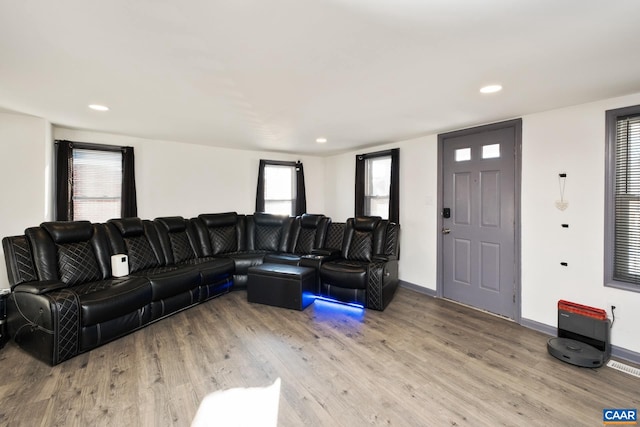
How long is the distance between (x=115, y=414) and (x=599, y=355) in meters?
3.66

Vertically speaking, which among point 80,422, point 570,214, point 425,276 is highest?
point 570,214

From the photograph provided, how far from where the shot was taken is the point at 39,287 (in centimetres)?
246

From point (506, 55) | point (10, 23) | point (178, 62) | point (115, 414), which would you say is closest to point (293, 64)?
point (178, 62)

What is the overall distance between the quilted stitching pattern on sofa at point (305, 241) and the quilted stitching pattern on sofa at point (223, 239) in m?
1.05

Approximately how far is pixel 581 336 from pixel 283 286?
3.01 m

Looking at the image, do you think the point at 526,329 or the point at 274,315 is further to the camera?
the point at 274,315

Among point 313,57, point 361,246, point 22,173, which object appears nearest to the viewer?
point 313,57

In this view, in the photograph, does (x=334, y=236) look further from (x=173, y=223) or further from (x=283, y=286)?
(x=173, y=223)

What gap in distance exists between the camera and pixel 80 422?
5.78 feet

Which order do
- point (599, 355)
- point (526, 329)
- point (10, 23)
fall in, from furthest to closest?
1. point (526, 329)
2. point (599, 355)
3. point (10, 23)

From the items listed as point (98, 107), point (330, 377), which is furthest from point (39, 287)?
point (330, 377)

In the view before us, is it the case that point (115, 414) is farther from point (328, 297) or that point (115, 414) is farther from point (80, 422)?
point (328, 297)

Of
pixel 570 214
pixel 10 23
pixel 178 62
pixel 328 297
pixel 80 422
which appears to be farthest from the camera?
pixel 328 297

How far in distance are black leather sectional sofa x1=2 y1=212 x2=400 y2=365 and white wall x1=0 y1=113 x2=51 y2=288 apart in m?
0.47
